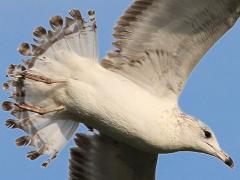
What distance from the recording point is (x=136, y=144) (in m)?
8.79

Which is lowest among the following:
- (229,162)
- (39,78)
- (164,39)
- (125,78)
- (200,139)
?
(229,162)

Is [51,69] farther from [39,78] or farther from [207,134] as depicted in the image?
[207,134]

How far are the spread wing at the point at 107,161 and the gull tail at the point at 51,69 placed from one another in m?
0.82

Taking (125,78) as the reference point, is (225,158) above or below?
below

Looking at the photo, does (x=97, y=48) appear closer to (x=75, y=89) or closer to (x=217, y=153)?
(x=75, y=89)

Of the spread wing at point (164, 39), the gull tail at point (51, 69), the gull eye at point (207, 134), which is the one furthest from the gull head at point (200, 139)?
the gull tail at point (51, 69)

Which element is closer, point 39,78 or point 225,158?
point 225,158

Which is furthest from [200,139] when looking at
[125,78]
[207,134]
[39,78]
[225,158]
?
[39,78]

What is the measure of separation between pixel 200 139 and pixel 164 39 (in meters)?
1.17

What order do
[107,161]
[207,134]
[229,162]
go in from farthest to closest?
[107,161] → [207,134] → [229,162]

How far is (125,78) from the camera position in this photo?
9008mm

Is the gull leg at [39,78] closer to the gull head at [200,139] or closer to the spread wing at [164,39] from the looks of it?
the spread wing at [164,39]

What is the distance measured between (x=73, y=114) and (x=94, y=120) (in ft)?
0.94

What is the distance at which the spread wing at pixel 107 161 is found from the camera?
32.0 ft
